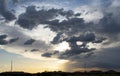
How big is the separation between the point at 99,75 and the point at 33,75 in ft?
110

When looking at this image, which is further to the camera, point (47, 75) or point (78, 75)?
point (78, 75)

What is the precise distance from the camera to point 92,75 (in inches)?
5364

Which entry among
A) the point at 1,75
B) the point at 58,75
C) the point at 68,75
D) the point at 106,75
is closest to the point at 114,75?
the point at 106,75

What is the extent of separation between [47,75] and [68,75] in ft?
58.6

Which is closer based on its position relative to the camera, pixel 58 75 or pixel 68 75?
pixel 58 75

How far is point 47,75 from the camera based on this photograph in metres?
113

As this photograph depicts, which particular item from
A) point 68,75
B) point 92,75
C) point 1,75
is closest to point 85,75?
point 92,75

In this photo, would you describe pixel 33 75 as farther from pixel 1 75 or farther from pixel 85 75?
pixel 85 75

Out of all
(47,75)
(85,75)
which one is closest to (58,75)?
(47,75)

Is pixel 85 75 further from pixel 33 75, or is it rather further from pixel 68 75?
pixel 33 75

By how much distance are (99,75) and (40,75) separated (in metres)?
34.0

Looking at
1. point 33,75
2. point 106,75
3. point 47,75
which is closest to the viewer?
point 47,75

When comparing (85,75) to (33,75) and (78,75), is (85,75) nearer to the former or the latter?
(78,75)

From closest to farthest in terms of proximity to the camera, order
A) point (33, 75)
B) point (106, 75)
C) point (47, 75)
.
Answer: point (47, 75) < point (33, 75) < point (106, 75)
